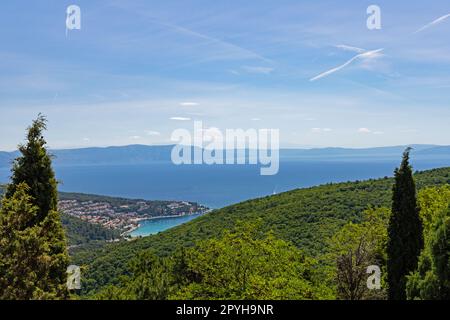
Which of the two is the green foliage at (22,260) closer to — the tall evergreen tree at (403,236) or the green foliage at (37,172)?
the green foliage at (37,172)

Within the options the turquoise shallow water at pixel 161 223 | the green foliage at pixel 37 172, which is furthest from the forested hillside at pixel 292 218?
the turquoise shallow water at pixel 161 223

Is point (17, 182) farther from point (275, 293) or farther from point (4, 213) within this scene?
point (275, 293)

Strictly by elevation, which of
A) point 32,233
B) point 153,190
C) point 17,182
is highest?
point 17,182

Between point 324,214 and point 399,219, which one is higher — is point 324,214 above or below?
below

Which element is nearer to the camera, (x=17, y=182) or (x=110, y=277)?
(x=17, y=182)

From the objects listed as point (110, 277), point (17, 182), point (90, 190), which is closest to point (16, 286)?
point (17, 182)

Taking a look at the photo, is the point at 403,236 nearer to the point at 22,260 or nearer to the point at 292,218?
the point at 22,260

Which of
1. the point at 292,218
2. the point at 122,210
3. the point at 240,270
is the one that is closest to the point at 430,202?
the point at 240,270
